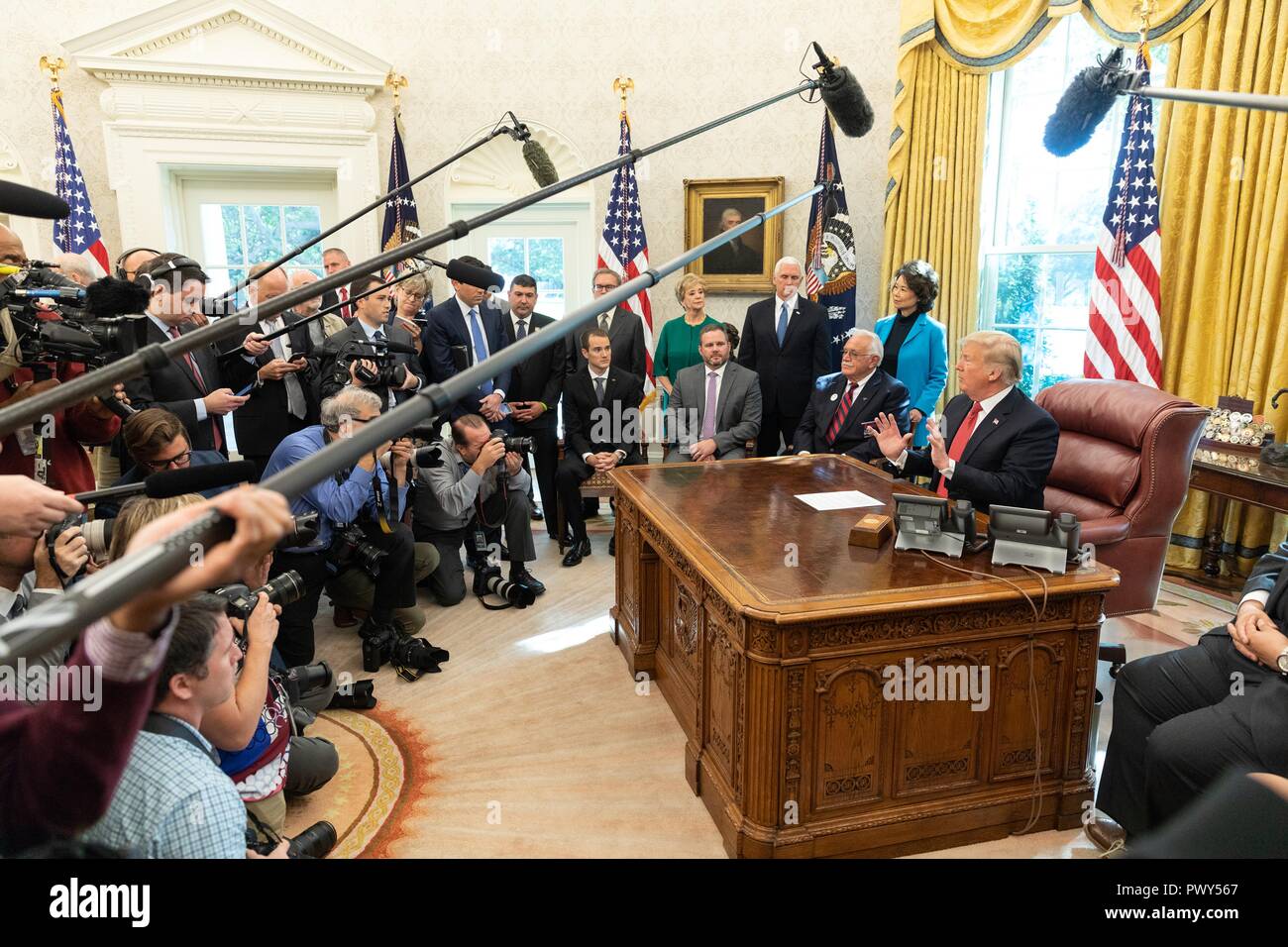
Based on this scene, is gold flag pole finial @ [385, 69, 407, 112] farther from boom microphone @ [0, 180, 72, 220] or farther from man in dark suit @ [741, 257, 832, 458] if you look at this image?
boom microphone @ [0, 180, 72, 220]

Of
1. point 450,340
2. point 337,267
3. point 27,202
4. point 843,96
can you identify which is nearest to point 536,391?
point 450,340

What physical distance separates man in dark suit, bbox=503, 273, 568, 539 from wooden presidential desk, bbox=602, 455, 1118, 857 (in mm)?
2780

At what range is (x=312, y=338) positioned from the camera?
477cm

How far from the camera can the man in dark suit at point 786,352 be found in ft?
18.1

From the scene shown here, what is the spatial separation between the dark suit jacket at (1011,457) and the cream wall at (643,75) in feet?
13.4

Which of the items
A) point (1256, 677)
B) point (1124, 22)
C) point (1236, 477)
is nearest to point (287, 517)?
point (1256, 677)

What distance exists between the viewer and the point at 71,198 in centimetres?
595

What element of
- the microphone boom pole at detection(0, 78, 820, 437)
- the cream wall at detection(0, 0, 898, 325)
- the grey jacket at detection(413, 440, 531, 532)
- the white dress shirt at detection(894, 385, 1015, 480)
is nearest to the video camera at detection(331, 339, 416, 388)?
the grey jacket at detection(413, 440, 531, 532)

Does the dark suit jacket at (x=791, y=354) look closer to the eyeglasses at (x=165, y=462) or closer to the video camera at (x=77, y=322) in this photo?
the eyeglasses at (x=165, y=462)

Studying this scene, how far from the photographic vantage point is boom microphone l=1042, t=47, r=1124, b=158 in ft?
6.20

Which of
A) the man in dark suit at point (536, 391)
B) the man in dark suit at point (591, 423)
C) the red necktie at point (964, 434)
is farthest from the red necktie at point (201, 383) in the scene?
the red necktie at point (964, 434)

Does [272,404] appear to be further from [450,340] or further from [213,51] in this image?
[213,51]

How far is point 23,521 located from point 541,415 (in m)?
4.12
